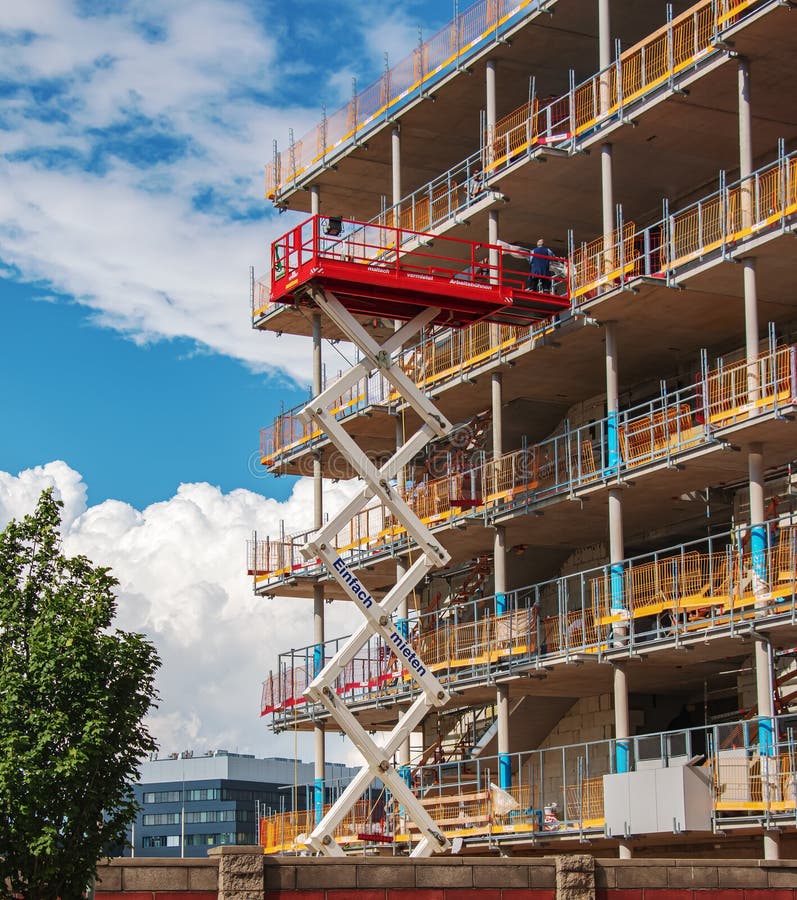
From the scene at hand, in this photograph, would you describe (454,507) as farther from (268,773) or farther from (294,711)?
(268,773)

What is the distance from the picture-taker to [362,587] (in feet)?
109

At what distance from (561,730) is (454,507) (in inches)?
253

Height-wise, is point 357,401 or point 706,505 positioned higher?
point 357,401

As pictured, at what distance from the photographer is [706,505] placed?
3684 centimetres

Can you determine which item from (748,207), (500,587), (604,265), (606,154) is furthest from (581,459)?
(748,207)

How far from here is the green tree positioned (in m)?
21.7

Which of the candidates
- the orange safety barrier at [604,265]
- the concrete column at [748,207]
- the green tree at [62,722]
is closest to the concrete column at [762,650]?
the concrete column at [748,207]

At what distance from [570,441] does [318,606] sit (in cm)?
1278

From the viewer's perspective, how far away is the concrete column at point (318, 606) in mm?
46469

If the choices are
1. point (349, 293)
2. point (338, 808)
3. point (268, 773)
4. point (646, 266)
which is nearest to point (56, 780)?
point (338, 808)

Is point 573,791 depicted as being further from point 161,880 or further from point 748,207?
point 161,880

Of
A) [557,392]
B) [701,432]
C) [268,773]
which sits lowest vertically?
[268,773]

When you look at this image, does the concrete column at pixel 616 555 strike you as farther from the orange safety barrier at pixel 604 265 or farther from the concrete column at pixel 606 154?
the concrete column at pixel 606 154

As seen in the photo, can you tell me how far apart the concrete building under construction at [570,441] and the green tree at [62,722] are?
912cm
